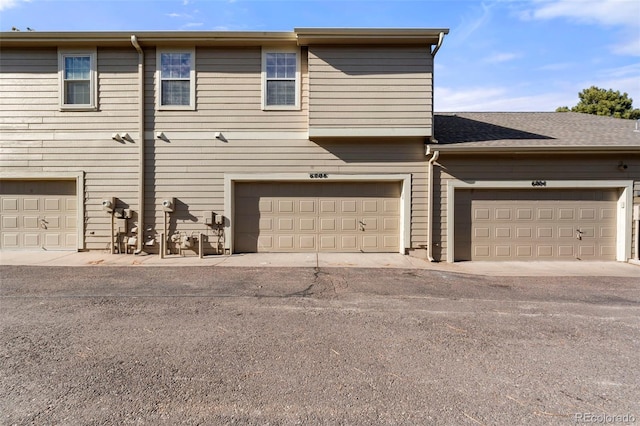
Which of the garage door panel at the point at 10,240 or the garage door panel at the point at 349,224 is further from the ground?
the garage door panel at the point at 349,224

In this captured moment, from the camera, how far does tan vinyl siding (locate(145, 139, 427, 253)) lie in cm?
850

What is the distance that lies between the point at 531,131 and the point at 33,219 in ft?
46.1

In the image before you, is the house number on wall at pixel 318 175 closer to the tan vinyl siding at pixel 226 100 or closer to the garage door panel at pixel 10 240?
the tan vinyl siding at pixel 226 100

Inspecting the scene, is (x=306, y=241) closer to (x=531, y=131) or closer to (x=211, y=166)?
(x=211, y=166)

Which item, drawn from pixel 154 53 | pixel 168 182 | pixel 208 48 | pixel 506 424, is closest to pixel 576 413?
pixel 506 424

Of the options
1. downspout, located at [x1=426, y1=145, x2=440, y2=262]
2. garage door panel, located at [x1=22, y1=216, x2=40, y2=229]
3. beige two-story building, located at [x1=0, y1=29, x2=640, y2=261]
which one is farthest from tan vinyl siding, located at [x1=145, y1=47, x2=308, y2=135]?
garage door panel, located at [x1=22, y1=216, x2=40, y2=229]

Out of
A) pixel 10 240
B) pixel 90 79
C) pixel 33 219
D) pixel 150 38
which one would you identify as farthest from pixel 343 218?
pixel 10 240

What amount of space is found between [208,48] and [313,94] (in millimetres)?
3117

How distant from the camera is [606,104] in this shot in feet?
76.0

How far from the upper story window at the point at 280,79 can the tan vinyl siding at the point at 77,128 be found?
3487 millimetres

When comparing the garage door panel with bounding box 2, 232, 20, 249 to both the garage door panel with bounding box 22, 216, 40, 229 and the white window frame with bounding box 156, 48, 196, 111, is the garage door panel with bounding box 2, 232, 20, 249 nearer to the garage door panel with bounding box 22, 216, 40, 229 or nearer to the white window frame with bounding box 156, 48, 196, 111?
the garage door panel with bounding box 22, 216, 40, 229

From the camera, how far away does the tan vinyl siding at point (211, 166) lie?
8500 millimetres

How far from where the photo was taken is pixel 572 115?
37.0 ft

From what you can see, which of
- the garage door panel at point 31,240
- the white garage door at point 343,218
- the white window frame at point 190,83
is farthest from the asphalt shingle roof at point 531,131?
the garage door panel at point 31,240
